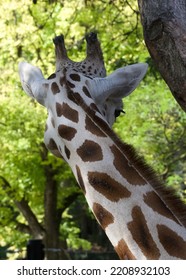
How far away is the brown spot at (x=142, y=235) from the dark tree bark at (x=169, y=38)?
1.16m

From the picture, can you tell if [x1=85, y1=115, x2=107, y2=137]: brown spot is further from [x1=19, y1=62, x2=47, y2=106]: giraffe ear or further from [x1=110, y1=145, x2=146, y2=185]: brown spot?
[x1=19, y1=62, x2=47, y2=106]: giraffe ear

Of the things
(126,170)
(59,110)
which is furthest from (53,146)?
(126,170)

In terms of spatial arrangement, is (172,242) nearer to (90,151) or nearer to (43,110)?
(90,151)

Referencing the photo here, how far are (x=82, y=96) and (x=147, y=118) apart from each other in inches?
306

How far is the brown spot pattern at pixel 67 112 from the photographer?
3.38 m

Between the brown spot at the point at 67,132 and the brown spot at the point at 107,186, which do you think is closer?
the brown spot at the point at 107,186

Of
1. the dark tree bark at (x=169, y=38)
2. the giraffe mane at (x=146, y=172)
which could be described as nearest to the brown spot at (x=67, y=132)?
the giraffe mane at (x=146, y=172)

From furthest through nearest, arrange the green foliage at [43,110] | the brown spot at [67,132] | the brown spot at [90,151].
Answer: the green foliage at [43,110]
the brown spot at [67,132]
the brown spot at [90,151]

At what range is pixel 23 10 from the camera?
34.3 feet

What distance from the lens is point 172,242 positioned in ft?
9.43

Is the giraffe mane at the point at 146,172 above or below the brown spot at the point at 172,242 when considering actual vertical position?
above

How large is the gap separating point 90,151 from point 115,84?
1.79 feet

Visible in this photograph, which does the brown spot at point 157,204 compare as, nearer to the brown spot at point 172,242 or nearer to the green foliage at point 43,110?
the brown spot at point 172,242
